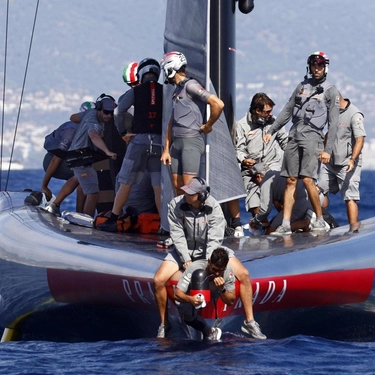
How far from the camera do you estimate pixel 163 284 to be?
23.5 ft

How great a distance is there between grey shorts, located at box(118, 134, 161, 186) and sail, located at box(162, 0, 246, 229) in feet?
1.13

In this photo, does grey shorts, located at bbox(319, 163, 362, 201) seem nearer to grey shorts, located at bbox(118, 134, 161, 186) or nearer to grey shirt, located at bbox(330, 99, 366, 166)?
grey shirt, located at bbox(330, 99, 366, 166)

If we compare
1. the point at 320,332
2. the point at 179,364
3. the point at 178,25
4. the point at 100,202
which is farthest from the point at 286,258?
the point at 100,202

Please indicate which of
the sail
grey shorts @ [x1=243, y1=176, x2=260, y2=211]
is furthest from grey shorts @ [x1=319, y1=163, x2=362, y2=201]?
the sail

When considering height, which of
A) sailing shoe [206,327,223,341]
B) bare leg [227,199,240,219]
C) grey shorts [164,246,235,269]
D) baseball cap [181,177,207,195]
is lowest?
sailing shoe [206,327,223,341]

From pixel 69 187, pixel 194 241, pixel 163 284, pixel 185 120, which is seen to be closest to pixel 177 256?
pixel 194 241

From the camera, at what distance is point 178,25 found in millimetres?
8953

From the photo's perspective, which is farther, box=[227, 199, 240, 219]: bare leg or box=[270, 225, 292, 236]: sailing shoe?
box=[227, 199, 240, 219]: bare leg

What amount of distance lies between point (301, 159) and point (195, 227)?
5.83ft

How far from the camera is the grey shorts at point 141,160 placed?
916 centimetres

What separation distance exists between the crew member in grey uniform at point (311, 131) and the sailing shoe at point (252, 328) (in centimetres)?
171

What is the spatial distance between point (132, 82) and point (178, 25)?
1.23 meters

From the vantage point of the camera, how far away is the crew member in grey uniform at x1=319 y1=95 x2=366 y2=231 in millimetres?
9445

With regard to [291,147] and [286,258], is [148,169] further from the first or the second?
[286,258]
